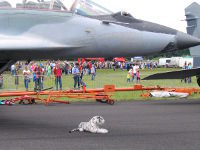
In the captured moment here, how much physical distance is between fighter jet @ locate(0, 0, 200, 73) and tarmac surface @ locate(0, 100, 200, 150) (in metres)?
1.60

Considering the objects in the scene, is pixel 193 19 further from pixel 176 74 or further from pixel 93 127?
pixel 93 127

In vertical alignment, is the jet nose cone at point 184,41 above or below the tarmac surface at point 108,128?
above

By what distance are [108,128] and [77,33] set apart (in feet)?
7.41

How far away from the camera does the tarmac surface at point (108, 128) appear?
8102 mm

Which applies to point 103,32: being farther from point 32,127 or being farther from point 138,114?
point 138,114

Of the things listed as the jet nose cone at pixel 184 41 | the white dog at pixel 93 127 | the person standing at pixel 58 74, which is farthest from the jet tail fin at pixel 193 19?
the person standing at pixel 58 74

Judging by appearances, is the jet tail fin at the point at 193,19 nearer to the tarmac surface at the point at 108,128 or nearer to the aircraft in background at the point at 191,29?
the aircraft in background at the point at 191,29

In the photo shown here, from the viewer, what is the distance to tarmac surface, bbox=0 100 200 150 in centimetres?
810

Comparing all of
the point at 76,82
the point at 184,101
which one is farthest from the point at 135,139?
the point at 76,82

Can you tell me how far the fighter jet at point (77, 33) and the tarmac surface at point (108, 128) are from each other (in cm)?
160

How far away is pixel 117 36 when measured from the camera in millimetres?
9227

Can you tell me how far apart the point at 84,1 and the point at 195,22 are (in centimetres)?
827

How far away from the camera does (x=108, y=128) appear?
10.2 metres

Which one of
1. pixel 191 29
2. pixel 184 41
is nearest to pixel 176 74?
pixel 191 29
